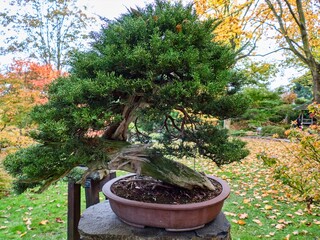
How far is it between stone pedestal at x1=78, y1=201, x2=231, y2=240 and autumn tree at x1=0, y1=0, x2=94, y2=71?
722cm

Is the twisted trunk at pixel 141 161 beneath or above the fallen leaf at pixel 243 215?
above

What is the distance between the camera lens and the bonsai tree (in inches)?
38.1

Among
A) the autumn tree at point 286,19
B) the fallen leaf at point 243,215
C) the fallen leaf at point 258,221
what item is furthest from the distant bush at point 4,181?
the autumn tree at point 286,19

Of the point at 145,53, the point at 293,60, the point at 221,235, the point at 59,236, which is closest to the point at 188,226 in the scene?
the point at 221,235

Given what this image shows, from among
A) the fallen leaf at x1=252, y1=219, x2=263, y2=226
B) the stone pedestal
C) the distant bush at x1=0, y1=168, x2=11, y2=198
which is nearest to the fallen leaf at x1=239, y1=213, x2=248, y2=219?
the fallen leaf at x1=252, y1=219, x2=263, y2=226

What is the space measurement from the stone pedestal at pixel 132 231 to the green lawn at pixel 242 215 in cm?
95

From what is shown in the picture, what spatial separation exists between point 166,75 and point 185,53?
18 centimetres

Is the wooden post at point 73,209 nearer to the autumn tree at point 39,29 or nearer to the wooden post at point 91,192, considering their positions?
the wooden post at point 91,192

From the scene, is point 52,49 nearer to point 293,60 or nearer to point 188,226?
point 188,226

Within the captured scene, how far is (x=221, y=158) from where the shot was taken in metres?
1.20

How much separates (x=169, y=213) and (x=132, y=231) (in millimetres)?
249

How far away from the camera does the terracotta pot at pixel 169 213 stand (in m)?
1.13

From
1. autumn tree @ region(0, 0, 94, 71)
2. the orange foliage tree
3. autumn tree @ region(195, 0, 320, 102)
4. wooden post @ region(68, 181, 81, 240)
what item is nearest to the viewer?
wooden post @ region(68, 181, 81, 240)

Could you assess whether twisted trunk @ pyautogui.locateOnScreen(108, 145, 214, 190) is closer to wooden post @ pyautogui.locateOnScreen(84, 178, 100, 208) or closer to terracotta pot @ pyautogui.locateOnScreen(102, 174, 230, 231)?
terracotta pot @ pyautogui.locateOnScreen(102, 174, 230, 231)
